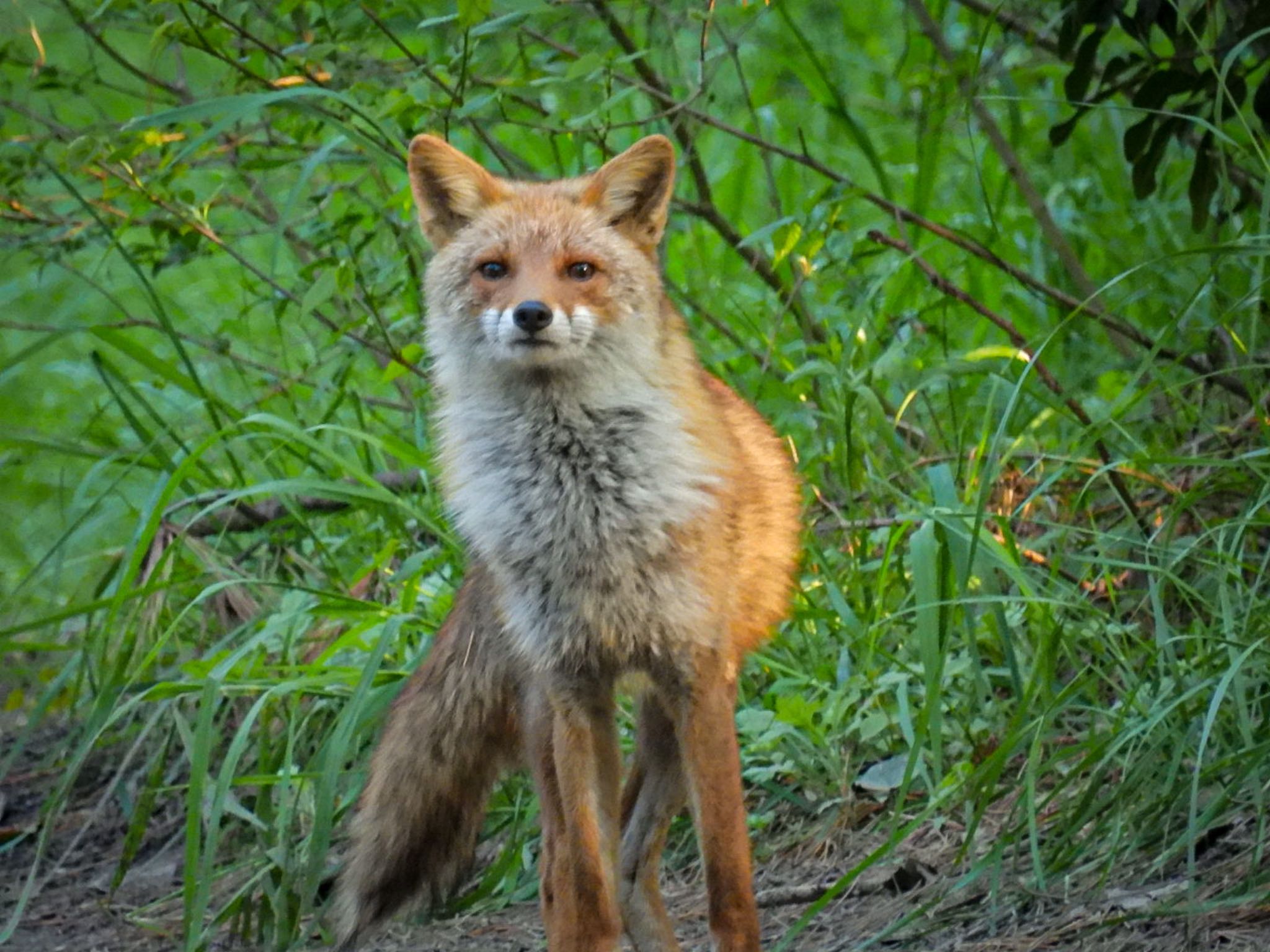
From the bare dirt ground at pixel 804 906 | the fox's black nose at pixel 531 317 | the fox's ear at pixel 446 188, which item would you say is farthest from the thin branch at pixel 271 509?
the fox's black nose at pixel 531 317

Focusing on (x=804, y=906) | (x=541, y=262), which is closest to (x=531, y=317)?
(x=541, y=262)

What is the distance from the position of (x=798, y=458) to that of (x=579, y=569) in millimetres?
1493

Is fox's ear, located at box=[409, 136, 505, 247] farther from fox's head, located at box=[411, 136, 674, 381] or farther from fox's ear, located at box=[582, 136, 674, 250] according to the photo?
fox's ear, located at box=[582, 136, 674, 250]

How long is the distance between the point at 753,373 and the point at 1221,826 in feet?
7.23

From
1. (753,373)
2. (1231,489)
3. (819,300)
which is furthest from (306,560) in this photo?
(1231,489)

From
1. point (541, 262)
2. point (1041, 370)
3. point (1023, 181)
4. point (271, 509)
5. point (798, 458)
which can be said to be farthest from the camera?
point (271, 509)

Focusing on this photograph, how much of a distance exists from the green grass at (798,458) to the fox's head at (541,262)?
1.16ft

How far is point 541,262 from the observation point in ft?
10.7

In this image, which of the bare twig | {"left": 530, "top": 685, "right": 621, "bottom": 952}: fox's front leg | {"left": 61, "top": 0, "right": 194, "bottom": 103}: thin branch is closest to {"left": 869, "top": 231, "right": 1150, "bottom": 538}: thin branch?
the bare twig

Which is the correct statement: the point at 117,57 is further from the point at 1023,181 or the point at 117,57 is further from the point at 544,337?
the point at 1023,181

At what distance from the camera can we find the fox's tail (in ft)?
11.0

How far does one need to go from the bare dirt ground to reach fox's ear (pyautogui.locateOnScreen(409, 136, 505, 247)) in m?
1.58

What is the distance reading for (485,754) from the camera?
3.45 meters

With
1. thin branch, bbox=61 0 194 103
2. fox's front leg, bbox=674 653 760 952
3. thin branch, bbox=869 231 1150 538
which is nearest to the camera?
fox's front leg, bbox=674 653 760 952
